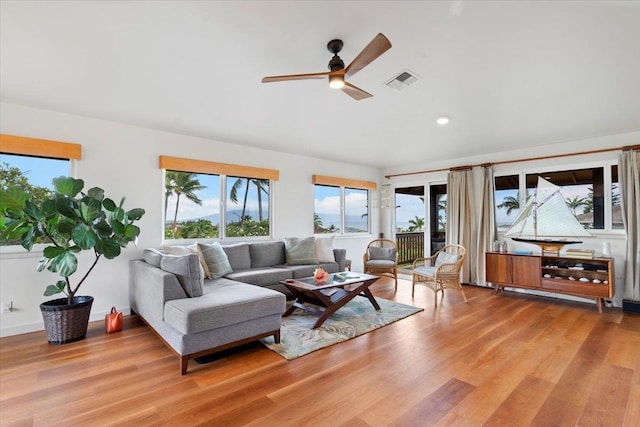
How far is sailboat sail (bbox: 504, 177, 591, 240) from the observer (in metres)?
4.35

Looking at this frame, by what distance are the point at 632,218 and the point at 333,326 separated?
4108 mm

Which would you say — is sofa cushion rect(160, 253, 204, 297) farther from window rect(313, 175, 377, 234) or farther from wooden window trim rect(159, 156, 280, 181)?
window rect(313, 175, 377, 234)

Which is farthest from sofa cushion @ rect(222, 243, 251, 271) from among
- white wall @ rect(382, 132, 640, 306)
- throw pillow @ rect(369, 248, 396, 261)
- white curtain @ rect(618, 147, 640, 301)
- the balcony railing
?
white curtain @ rect(618, 147, 640, 301)

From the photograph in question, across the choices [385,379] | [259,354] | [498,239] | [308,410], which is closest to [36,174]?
[259,354]

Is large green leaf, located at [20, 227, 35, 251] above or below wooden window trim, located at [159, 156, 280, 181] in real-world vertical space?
below

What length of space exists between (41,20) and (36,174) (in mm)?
1799

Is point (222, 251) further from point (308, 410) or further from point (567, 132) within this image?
point (567, 132)

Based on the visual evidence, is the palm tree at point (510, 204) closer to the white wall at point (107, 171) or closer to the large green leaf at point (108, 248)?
the white wall at point (107, 171)

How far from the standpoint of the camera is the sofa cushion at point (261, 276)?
369cm

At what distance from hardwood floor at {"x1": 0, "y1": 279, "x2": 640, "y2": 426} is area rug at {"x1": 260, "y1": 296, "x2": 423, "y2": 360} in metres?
0.12

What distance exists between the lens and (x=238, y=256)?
421 centimetres

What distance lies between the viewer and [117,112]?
3.37 meters

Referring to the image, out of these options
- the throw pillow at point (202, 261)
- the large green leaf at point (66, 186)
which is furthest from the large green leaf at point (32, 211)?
the throw pillow at point (202, 261)

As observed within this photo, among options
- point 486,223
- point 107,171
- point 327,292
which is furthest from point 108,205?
point 486,223
